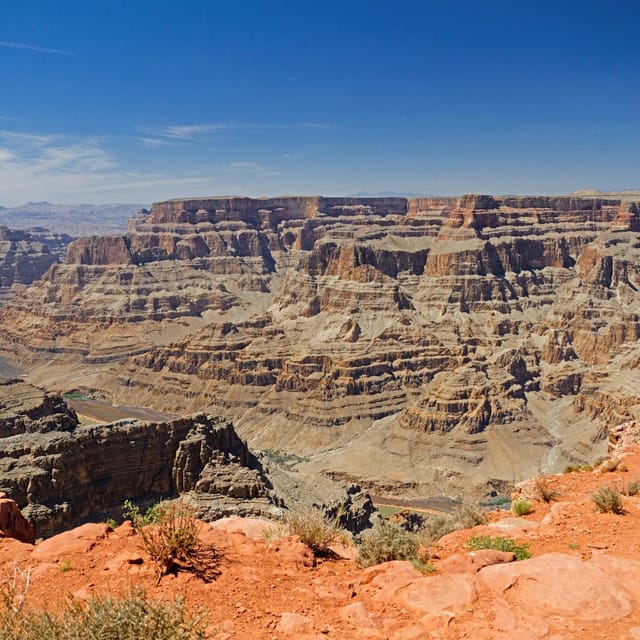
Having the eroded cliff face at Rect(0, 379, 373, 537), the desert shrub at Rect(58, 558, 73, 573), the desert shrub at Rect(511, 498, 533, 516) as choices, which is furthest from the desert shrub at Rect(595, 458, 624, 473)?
the eroded cliff face at Rect(0, 379, 373, 537)

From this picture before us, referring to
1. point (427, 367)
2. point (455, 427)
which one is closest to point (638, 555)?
point (455, 427)

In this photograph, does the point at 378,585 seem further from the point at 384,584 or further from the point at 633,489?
the point at 633,489

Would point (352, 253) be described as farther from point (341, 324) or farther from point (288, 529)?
point (288, 529)

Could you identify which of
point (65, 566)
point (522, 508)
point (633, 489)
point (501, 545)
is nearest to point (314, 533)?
point (501, 545)

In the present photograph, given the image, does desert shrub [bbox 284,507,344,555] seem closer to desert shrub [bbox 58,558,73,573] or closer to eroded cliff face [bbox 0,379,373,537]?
desert shrub [bbox 58,558,73,573]

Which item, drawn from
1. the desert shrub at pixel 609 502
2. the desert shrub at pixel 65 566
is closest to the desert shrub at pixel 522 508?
the desert shrub at pixel 609 502
